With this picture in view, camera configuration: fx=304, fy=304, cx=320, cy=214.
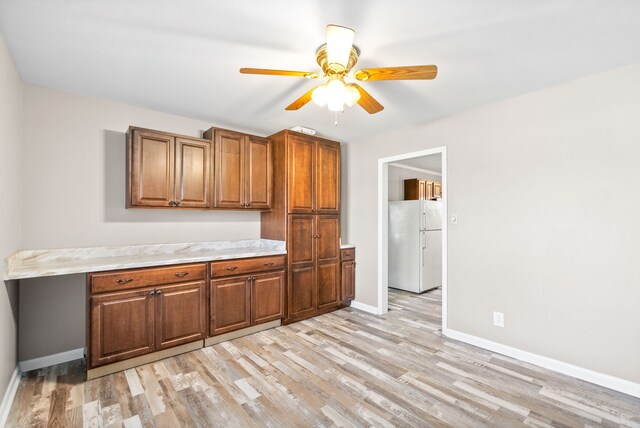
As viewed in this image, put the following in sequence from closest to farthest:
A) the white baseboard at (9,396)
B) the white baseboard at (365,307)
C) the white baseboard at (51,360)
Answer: the white baseboard at (9,396), the white baseboard at (51,360), the white baseboard at (365,307)

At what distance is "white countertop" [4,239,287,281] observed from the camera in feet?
7.13

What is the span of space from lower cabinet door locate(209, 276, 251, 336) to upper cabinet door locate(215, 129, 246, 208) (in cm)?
85

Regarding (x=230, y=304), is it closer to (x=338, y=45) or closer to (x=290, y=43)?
(x=290, y=43)

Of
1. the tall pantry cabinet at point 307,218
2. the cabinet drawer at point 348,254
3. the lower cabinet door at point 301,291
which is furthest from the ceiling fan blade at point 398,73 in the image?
the cabinet drawer at point 348,254

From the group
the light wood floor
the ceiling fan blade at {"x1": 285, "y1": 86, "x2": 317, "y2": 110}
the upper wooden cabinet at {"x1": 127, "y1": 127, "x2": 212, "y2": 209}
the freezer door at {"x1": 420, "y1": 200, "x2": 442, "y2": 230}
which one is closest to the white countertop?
the upper wooden cabinet at {"x1": 127, "y1": 127, "x2": 212, "y2": 209}

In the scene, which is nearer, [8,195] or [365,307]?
[8,195]

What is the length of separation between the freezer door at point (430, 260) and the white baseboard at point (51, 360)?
4.58m

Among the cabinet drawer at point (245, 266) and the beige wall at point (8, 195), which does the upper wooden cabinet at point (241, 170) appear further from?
the beige wall at point (8, 195)

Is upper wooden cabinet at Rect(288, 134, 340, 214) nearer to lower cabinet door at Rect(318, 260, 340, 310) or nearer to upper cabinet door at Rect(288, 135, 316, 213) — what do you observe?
upper cabinet door at Rect(288, 135, 316, 213)

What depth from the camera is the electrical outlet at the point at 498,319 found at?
9.47ft

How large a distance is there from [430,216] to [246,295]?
3.57 metres

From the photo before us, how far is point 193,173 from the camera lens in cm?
313

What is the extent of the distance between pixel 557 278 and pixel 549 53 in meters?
1.77

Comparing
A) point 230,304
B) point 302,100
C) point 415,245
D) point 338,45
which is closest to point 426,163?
point 415,245
